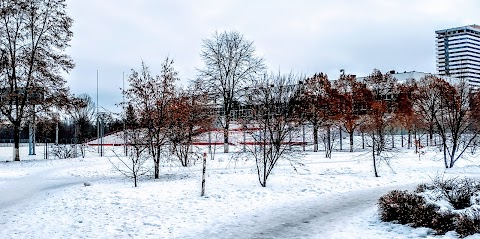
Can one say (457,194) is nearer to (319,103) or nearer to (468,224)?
(468,224)

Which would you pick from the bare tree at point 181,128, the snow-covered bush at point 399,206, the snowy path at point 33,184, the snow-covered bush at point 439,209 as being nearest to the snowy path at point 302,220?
the snow-covered bush at point 399,206

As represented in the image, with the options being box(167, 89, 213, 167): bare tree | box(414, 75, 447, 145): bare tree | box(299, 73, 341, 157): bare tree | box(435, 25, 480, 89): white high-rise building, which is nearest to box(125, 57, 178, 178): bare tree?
box(167, 89, 213, 167): bare tree

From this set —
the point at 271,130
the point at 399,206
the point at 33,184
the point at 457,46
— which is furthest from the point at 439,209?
the point at 457,46

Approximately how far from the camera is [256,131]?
19562mm

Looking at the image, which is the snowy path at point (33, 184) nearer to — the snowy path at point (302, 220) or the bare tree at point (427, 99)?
the snowy path at point (302, 220)

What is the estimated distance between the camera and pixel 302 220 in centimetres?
1091

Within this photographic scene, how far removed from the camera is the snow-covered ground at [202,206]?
9.55 metres

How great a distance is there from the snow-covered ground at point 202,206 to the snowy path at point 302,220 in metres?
0.02

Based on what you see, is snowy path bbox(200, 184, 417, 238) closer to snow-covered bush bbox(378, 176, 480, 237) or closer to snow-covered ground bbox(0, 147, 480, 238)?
snow-covered ground bbox(0, 147, 480, 238)

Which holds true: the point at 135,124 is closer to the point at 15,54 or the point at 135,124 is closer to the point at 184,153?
the point at 184,153

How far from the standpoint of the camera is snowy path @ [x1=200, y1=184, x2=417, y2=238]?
31.1 feet

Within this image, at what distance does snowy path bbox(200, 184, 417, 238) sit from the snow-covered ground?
2cm

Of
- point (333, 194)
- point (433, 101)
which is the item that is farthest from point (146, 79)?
point (433, 101)

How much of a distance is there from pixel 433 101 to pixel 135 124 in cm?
3325
